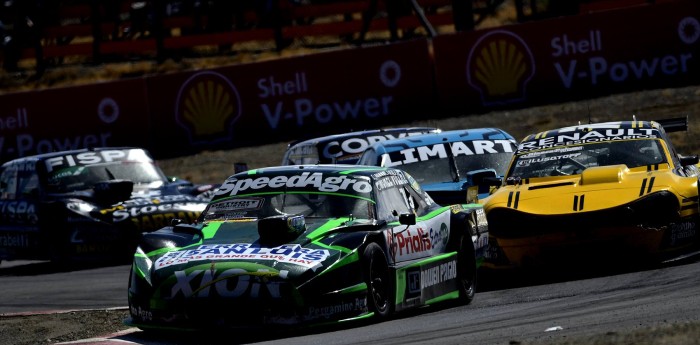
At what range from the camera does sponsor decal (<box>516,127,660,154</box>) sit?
12.4m

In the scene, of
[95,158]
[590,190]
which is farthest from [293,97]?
[590,190]

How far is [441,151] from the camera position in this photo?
47.4 ft

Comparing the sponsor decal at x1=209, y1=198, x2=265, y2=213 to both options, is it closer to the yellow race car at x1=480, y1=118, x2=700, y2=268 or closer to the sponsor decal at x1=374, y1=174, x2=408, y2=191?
the sponsor decal at x1=374, y1=174, x2=408, y2=191

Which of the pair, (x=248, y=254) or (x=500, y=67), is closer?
(x=248, y=254)

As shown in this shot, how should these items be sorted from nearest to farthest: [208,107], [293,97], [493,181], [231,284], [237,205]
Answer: [231,284]
[237,205]
[493,181]
[293,97]
[208,107]

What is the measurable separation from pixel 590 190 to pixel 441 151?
3.39 m

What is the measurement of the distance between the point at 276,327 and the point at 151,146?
17.4 metres

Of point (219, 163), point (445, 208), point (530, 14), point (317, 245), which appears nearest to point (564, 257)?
point (445, 208)

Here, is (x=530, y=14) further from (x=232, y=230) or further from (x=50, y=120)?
(x=232, y=230)

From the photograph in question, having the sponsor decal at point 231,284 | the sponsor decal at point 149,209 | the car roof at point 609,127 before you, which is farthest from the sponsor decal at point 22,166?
the sponsor decal at point 231,284

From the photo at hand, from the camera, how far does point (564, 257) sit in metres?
11.0

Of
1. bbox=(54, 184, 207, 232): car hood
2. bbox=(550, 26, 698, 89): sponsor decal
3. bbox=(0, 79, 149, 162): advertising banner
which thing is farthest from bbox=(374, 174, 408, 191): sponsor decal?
bbox=(0, 79, 149, 162): advertising banner

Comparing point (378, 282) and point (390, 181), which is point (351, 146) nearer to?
point (390, 181)

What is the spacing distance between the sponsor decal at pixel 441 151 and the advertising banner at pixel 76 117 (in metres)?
11.7
